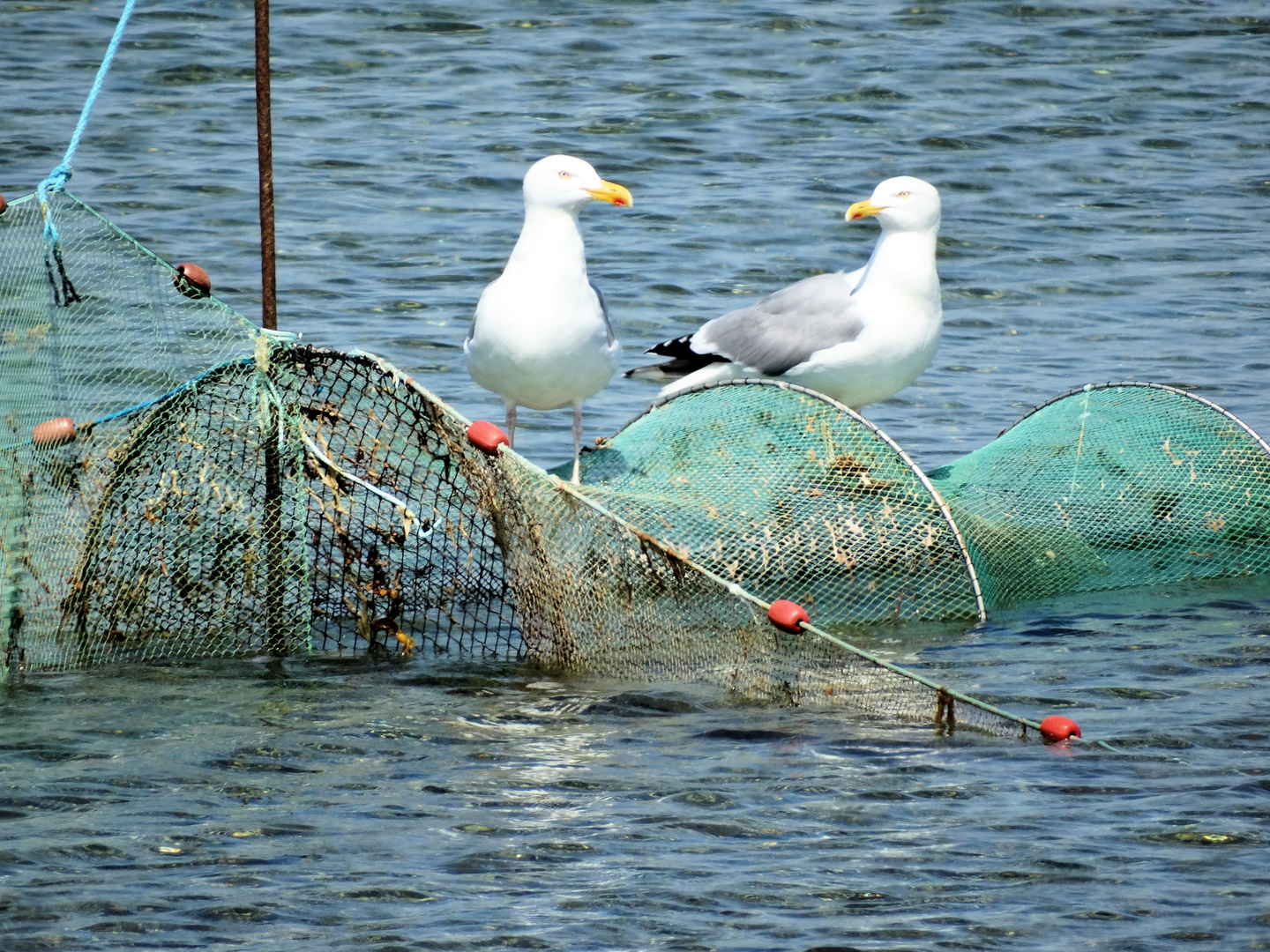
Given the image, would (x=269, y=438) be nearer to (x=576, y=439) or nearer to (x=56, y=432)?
(x=56, y=432)

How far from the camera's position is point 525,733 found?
214 inches

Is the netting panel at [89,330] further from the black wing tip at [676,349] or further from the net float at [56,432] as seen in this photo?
the black wing tip at [676,349]

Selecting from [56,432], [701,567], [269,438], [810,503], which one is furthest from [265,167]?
[810,503]

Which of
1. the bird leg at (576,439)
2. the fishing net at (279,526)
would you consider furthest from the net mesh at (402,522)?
the bird leg at (576,439)

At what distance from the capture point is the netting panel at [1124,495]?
7.20 m

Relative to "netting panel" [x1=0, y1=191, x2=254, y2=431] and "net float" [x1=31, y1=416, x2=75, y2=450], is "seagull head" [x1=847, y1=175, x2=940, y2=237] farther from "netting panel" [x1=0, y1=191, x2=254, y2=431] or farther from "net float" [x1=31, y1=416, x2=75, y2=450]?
"net float" [x1=31, y1=416, x2=75, y2=450]

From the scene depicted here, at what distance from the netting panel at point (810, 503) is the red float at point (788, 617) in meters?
1.26

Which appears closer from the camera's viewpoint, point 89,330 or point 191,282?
point 191,282

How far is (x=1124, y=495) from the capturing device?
7387mm

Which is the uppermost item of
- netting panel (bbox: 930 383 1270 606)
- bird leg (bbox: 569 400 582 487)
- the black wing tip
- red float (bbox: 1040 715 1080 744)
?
the black wing tip

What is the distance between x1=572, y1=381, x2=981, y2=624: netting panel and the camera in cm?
647

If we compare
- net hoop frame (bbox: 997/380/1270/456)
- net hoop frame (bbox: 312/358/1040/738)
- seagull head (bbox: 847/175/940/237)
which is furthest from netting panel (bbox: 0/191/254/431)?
net hoop frame (bbox: 997/380/1270/456)

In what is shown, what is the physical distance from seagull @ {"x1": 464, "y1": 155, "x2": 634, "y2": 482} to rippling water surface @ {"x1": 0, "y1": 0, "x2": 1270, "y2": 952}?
1.17m

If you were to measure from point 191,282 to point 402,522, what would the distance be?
3.60ft
